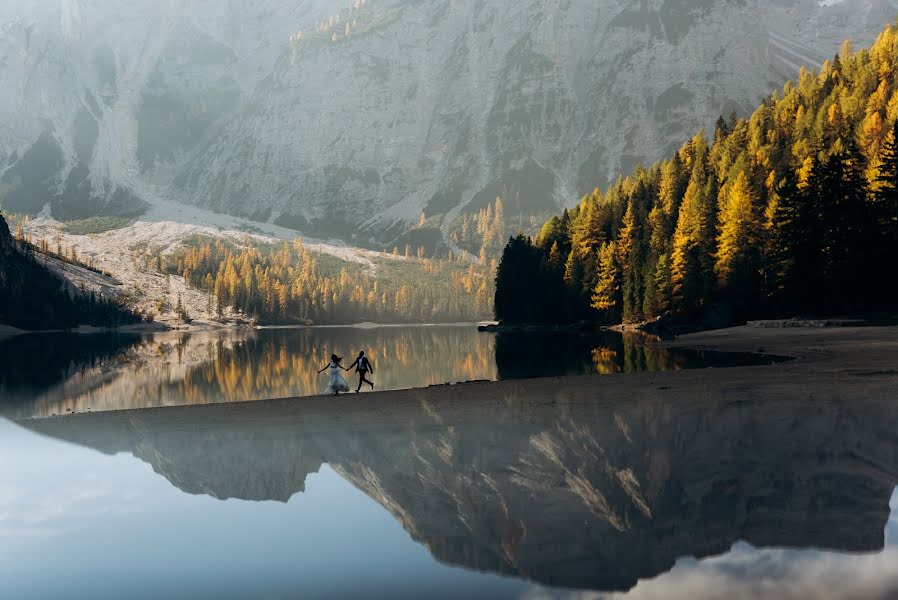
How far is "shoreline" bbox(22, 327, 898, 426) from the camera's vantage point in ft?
85.5

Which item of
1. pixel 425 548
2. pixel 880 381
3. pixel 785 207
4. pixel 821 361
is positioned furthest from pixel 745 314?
pixel 425 548

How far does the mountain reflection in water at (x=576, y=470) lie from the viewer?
465 inches

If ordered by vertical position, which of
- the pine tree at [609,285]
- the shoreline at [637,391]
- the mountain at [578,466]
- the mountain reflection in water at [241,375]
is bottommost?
the mountain at [578,466]

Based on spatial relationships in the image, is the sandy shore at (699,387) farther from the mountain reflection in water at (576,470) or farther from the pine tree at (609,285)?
the pine tree at (609,285)

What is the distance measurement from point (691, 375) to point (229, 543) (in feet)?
84.8

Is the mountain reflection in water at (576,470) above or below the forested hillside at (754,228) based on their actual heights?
below

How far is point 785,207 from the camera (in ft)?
258

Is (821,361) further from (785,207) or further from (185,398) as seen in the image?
(785,207)

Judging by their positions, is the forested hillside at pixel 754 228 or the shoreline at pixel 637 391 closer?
the shoreline at pixel 637 391

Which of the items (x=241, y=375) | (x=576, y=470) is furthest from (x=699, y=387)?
(x=241, y=375)

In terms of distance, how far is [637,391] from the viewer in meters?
29.3

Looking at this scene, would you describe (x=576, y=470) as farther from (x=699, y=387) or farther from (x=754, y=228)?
(x=754, y=228)

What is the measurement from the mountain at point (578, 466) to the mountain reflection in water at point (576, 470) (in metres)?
0.05

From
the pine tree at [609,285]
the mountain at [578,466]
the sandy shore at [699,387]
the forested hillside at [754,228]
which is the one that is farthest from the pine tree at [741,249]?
the mountain at [578,466]
